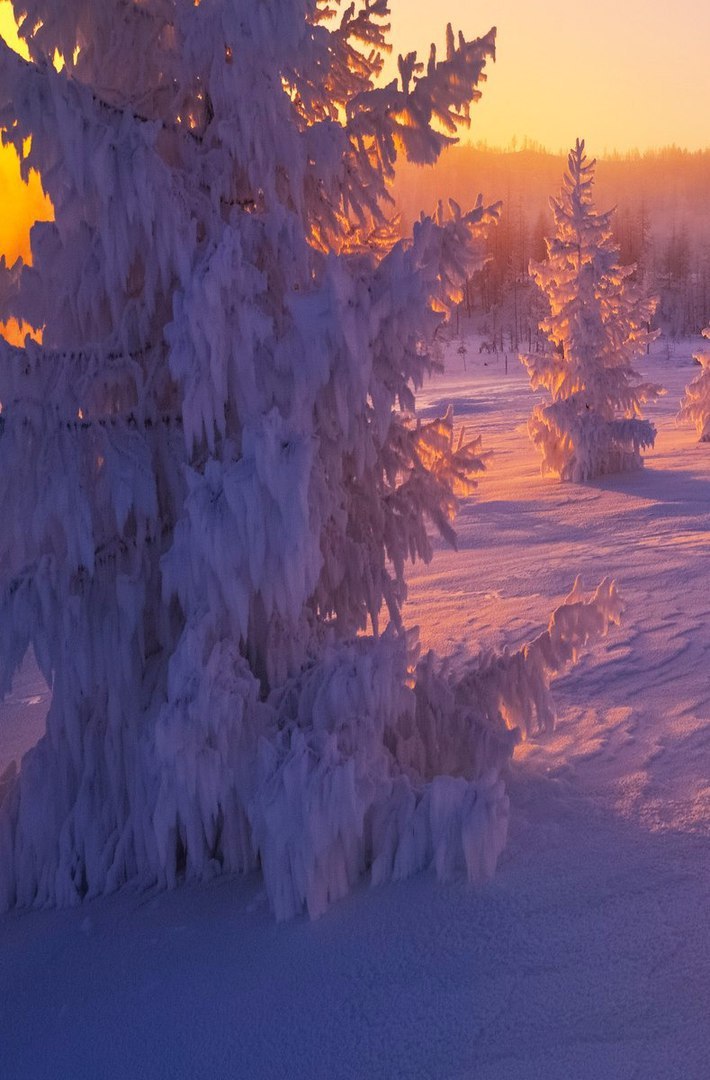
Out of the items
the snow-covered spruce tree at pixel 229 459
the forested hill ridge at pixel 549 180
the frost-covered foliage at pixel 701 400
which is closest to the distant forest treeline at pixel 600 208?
the forested hill ridge at pixel 549 180

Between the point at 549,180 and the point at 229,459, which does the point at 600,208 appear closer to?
the point at 549,180

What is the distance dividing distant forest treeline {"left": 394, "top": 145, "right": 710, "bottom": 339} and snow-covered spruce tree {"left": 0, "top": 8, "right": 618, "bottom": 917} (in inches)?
1820

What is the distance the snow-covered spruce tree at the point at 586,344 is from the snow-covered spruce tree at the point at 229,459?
1308 cm

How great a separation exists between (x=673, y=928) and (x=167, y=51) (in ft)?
15.9

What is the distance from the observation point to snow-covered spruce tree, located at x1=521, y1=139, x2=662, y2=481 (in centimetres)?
1734

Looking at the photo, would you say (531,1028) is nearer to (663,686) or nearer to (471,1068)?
(471,1068)

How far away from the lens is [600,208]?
134375 mm

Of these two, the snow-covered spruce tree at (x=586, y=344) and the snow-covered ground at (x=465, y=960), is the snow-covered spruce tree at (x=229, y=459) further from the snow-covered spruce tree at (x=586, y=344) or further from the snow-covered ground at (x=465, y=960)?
the snow-covered spruce tree at (x=586, y=344)

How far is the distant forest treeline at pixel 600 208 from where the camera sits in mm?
76812

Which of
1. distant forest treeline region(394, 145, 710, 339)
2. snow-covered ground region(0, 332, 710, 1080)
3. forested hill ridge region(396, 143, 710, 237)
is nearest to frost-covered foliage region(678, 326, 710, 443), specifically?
snow-covered ground region(0, 332, 710, 1080)

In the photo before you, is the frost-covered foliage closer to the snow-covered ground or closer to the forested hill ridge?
the snow-covered ground

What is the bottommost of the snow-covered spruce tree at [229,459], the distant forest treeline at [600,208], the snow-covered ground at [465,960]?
the snow-covered ground at [465,960]

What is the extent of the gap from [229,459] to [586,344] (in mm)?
14950

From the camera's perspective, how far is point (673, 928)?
3.49 meters
